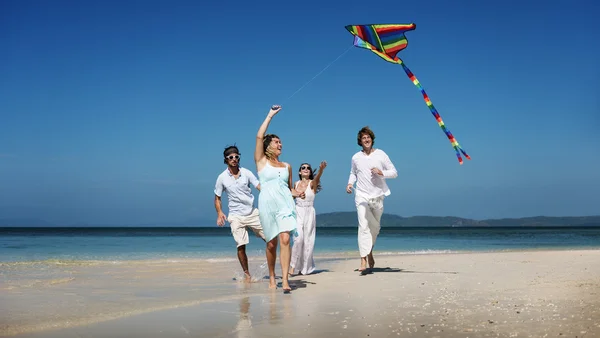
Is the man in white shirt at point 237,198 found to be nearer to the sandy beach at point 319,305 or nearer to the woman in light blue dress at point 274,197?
the sandy beach at point 319,305

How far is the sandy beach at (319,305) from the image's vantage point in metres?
4.66

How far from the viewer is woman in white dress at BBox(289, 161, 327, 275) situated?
9398 millimetres

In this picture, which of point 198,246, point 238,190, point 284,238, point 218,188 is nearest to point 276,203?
point 284,238

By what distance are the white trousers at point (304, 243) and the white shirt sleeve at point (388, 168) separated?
1356 millimetres

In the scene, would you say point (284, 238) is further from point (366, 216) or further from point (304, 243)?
point (366, 216)

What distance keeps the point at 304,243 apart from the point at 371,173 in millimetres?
1480

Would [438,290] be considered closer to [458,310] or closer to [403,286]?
[403,286]

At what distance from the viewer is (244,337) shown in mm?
4383

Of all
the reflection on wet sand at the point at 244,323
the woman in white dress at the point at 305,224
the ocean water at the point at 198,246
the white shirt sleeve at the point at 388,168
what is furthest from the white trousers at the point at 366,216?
the ocean water at the point at 198,246

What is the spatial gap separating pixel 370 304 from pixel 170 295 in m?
2.32

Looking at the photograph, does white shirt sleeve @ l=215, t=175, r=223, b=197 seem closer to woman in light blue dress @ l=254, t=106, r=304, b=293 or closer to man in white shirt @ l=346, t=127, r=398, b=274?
woman in light blue dress @ l=254, t=106, r=304, b=293

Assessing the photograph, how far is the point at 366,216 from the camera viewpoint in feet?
30.6

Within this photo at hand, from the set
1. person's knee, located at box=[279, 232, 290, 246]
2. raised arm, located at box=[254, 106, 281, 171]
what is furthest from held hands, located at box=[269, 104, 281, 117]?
person's knee, located at box=[279, 232, 290, 246]

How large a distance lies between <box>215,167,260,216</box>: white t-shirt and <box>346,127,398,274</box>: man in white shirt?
1.54 m
